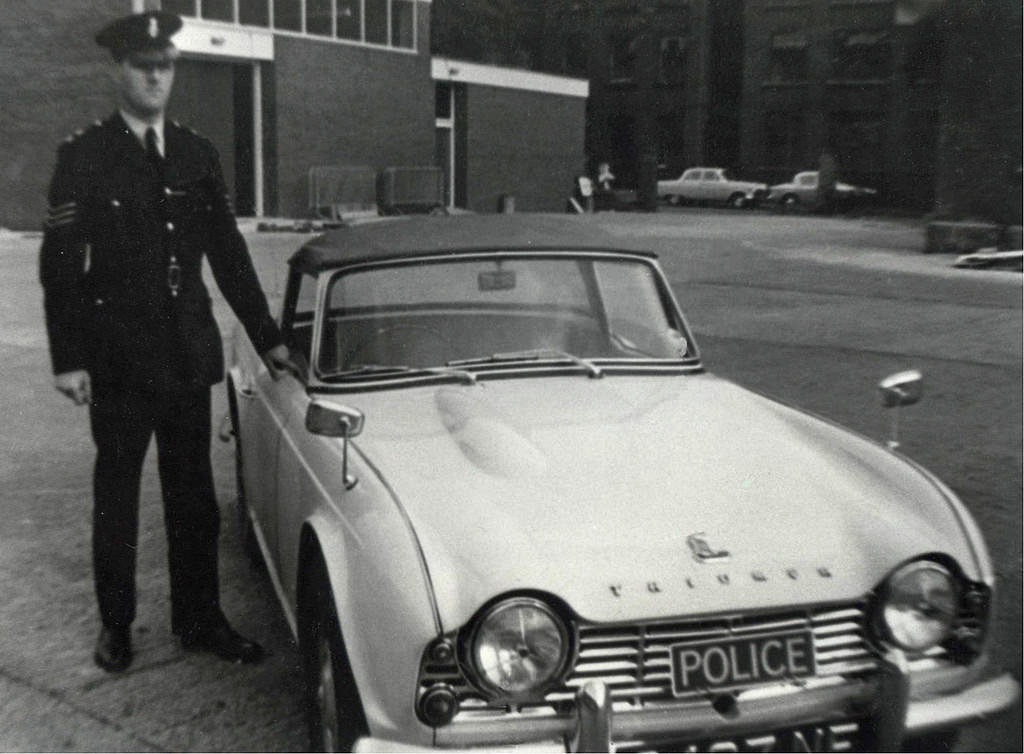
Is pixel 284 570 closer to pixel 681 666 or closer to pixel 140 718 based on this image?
pixel 140 718

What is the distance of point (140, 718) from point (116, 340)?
3.40 ft

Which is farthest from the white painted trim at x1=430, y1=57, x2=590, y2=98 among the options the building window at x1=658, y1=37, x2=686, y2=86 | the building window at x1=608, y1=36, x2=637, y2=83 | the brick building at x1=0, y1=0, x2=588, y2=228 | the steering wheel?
the steering wheel

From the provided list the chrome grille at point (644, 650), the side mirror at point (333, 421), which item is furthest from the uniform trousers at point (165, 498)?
the chrome grille at point (644, 650)

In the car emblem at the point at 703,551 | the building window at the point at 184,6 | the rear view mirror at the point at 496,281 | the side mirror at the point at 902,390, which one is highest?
the building window at the point at 184,6

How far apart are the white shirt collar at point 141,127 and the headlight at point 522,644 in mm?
1780

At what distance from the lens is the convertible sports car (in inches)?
86.9

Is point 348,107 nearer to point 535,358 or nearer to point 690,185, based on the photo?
point 690,185

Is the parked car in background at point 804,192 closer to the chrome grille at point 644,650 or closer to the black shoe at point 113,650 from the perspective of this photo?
the black shoe at point 113,650

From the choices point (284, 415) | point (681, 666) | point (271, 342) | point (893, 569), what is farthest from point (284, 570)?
point (893, 569)

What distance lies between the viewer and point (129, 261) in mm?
3186

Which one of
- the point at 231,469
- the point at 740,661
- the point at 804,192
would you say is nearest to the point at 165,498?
the point at 740,661

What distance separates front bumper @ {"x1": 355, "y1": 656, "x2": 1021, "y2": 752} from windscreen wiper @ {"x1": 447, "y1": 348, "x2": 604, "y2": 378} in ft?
4.17

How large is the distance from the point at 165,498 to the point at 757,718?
1987 mm

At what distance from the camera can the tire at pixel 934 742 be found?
2449 mm
